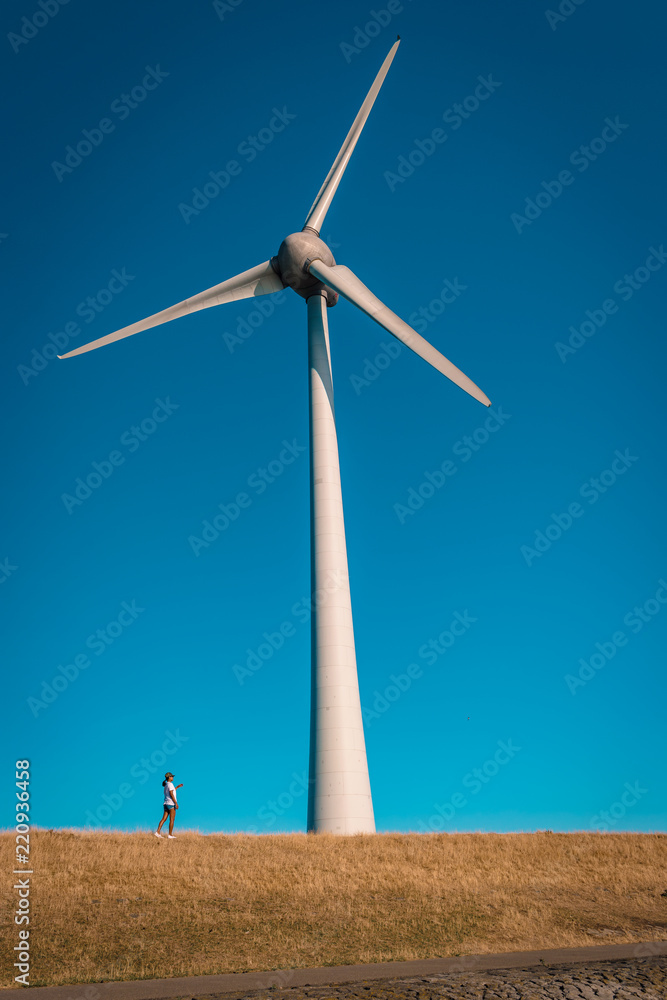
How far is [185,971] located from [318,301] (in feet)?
129

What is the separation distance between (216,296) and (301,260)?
5501 millimetres

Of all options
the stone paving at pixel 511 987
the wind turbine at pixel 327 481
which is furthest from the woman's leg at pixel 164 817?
the stone paving at pixel 511 987

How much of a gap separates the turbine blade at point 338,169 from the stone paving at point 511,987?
4566 centimetres

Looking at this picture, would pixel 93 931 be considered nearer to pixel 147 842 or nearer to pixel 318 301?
pixel 147 842

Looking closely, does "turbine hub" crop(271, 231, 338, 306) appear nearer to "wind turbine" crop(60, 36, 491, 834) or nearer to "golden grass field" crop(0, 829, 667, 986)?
"wind turbine" crop(60, 36, 491, 834)

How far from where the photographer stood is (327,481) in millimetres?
41219

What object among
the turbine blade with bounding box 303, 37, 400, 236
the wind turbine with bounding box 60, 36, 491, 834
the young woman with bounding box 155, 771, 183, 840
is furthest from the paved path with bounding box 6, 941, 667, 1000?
the turbine blade with bounding box 303, 37, 400, 236

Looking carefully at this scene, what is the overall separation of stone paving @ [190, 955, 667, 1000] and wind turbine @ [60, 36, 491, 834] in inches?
981

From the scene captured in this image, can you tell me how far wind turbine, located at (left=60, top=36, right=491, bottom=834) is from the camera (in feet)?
114

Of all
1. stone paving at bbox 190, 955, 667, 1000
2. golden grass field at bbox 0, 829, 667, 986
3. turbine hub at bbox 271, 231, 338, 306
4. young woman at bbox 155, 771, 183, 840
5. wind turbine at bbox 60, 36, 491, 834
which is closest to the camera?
stone paving at bbox 190, 955, 667, 1000

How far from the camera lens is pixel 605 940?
1777cm

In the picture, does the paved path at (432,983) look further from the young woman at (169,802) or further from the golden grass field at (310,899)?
the young woman at (169,802)

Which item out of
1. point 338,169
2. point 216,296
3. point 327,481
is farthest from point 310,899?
point 338,169

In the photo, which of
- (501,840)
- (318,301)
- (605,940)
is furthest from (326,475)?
(605,940)
